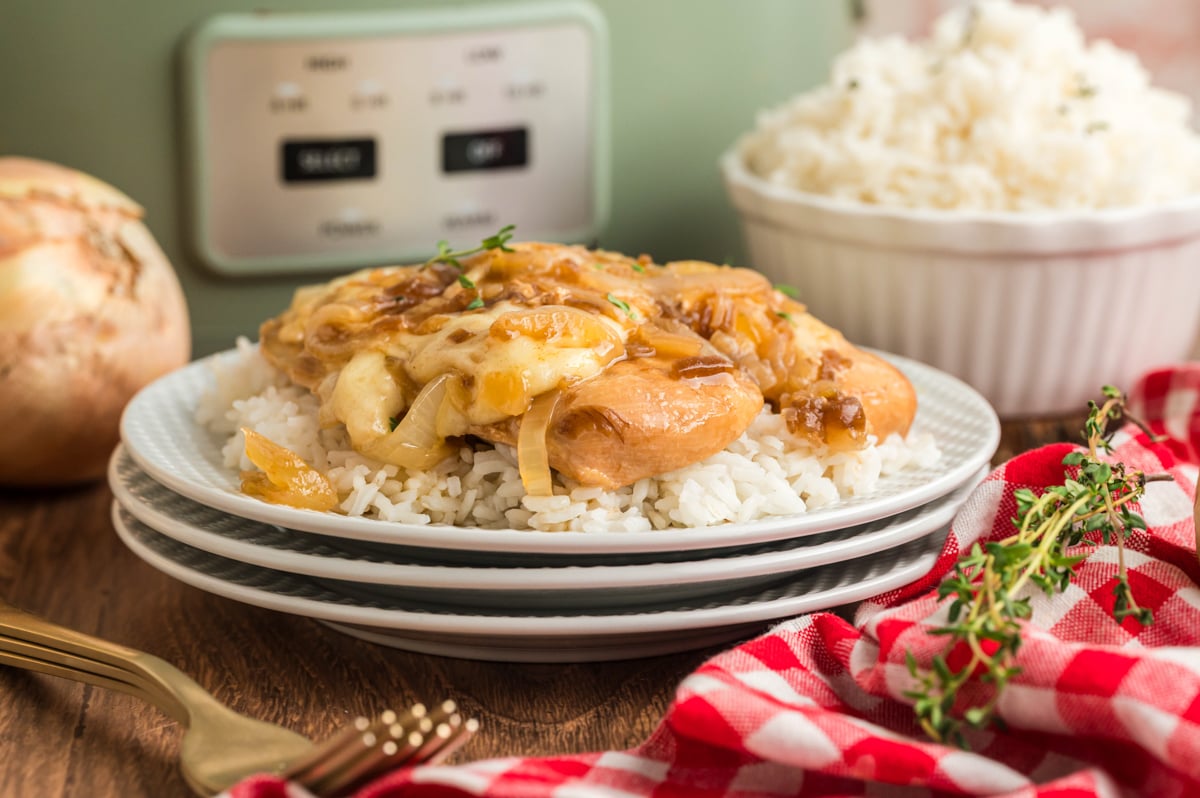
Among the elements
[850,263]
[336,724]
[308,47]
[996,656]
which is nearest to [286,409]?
[336,724]

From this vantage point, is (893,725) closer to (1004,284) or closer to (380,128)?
(1004,284)

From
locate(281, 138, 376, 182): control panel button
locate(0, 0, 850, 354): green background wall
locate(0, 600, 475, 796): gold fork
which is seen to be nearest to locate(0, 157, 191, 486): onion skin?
locate(0, 0, 850, 354): green background wall

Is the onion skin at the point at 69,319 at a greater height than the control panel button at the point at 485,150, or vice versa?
the control panel button at the point at 485,150

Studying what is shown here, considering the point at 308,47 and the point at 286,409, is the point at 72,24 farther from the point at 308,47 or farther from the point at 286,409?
the point at 286,409

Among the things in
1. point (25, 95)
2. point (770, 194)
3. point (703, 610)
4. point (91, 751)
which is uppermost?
point (25, 95)

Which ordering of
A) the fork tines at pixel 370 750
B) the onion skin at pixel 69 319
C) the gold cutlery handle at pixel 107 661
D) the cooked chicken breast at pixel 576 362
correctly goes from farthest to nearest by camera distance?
the onion skin at pixel 69 319 < the cooked chicken breast at pixel 576 362 < the gold cutlery handle at pixel 107 661 < the fork tines at pixel 370 750

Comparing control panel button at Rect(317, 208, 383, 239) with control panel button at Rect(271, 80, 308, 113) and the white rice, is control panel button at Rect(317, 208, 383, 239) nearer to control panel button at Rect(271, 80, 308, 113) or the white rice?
control panel button at Rect(271, 80, 308, 113)

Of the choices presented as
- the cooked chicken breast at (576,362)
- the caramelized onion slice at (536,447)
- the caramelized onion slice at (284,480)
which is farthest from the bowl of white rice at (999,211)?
the caramelized onion slice at (284,480)

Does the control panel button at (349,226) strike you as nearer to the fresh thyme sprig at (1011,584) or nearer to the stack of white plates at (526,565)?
the stack of white plates at (526,565)

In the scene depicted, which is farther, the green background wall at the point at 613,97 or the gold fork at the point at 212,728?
the green background wall at the point at 613,97

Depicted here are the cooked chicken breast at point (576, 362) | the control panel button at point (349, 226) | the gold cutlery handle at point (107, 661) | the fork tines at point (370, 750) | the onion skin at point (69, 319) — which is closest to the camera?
the fork tines at point (370, 750)
